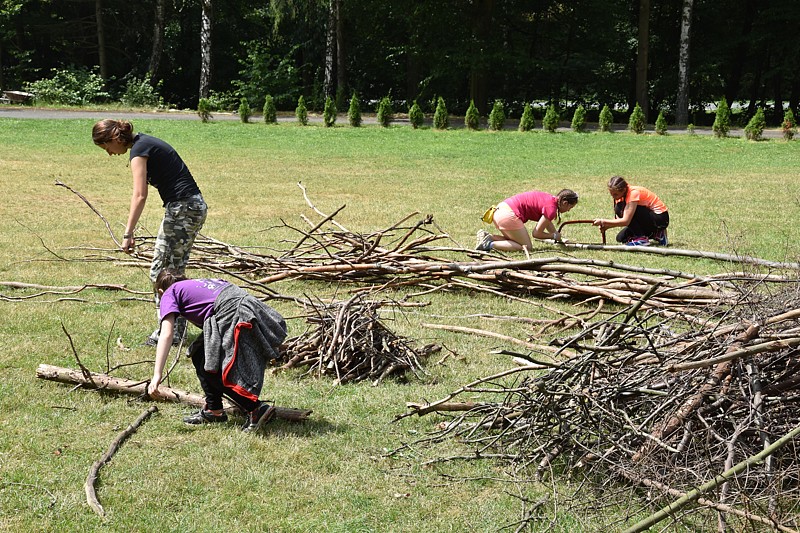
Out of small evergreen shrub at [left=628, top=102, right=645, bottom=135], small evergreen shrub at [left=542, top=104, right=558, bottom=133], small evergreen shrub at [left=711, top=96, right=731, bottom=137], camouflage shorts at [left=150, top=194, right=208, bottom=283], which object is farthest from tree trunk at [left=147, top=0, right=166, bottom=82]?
camouflage shorts at [left=150, top=194, right=208, bottom=283]

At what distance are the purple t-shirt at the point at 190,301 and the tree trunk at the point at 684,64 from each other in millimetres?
28136

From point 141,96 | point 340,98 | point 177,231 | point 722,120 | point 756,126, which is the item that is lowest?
point 177,231

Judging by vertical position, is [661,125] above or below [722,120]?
below

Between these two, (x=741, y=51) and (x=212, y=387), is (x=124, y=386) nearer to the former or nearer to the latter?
(x=212, y=387)

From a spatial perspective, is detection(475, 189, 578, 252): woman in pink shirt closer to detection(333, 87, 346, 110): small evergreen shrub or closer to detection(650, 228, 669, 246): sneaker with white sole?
detection(650, 228, 669, 246): sneaker with white sole

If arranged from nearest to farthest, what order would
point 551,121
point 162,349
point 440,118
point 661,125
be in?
point 162,349 < point 661,125 < point 551,121 < point 440,118

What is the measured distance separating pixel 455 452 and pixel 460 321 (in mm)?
2809

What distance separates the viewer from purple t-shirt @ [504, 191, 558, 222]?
10.1 meters

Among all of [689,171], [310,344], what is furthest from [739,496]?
[689,171]

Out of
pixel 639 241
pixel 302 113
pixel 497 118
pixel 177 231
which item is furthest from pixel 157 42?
pixel 177 231

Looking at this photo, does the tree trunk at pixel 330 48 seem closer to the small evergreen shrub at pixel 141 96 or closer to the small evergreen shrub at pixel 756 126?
the small evergreen shrub at pixel 141 96

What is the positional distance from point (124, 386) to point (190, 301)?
0.97 metres

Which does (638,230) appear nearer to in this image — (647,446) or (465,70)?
(647,446)

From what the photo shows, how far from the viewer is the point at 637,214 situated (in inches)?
432
